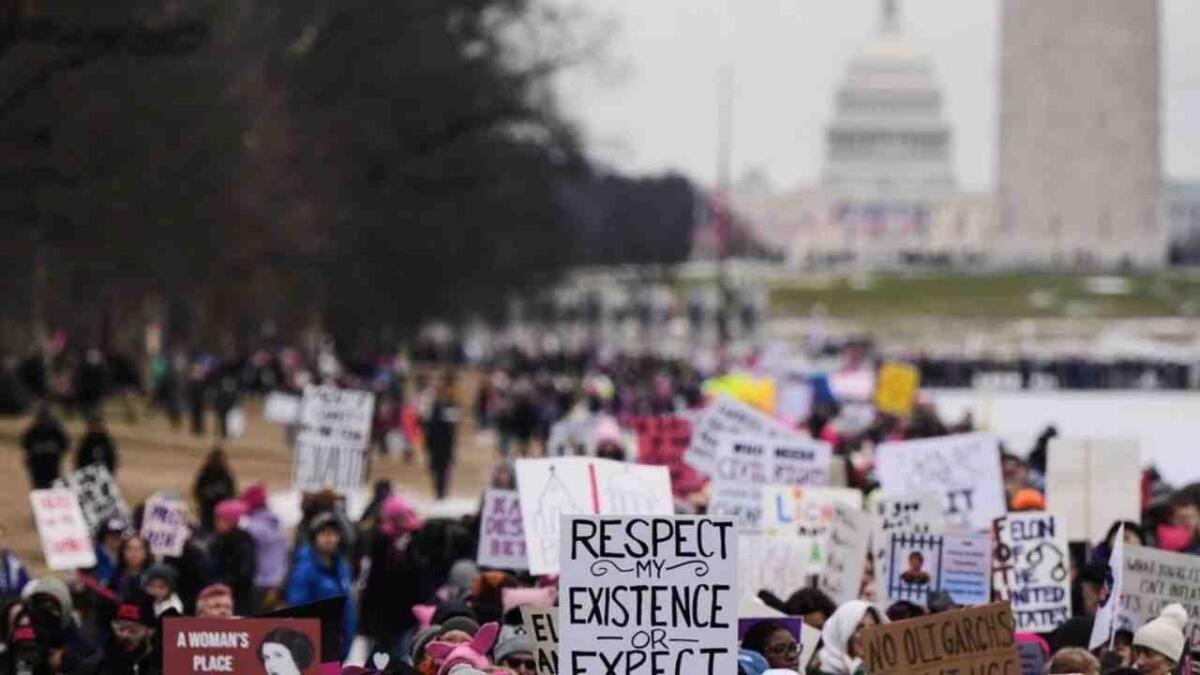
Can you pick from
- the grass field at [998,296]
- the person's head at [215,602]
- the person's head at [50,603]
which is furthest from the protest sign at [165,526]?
the grass field at [998,296]

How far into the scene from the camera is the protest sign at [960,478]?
19.7 m

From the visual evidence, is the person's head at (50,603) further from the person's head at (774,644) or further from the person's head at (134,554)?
the person's head at (774,644)

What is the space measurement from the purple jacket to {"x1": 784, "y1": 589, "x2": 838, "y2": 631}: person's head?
230 inches

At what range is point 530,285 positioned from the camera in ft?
261

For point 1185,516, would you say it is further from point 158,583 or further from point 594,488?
point 158,583

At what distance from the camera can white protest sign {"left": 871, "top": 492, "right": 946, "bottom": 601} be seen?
16.5 meters

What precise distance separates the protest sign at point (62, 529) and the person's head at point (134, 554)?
2632mm

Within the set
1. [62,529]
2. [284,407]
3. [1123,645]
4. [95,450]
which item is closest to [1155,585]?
[1123,645]

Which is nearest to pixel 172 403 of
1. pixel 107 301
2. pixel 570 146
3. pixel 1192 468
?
pixel 107 301

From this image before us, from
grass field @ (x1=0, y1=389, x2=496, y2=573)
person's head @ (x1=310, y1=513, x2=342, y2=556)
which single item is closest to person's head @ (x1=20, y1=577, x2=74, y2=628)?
person's head @ (x1=310, y1=513, x2=342, y2=556)

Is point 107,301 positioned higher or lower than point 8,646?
higher

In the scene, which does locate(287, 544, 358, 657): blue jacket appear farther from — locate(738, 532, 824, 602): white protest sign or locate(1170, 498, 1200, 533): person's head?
locate(1170, 498, 1200, 533): person's head

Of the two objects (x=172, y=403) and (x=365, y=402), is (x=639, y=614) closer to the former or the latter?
(x=365, y=402)

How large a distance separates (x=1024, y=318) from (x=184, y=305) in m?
71.4
